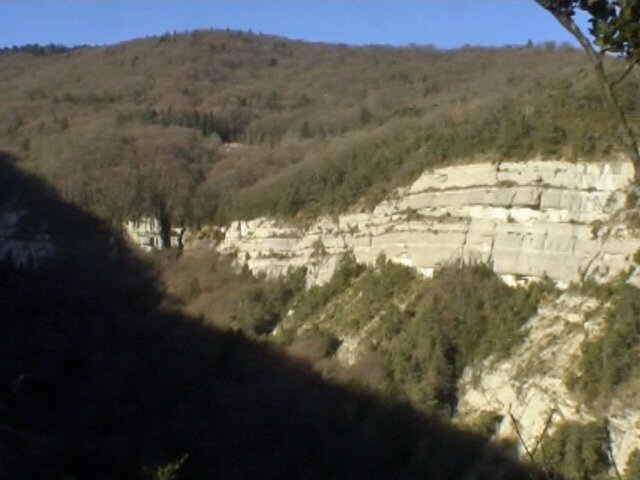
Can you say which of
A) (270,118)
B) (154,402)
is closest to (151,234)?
(154,402)

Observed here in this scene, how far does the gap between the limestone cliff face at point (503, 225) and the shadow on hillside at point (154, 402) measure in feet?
12.7

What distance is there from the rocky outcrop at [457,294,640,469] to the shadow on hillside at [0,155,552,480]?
94 centimetres

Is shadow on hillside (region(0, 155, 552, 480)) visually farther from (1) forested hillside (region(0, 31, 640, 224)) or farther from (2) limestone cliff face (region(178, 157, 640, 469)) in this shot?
(1) forested hillside (region(0, 31, 640, 224))

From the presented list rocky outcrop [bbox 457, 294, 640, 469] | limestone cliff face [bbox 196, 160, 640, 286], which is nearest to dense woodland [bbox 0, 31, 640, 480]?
rocky outcrop [bbox 457, 294, 640, 469]

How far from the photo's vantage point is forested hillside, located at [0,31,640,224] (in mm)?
28203

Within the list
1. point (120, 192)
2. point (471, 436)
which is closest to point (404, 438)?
point (471, 436)

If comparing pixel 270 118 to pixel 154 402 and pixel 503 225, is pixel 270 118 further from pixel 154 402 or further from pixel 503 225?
pixel 503 225

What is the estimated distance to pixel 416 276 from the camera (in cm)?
2728

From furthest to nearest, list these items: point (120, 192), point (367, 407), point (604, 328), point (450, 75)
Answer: point (450, 75) → point (120, 192) → point (367, 407) → point (604, 328)

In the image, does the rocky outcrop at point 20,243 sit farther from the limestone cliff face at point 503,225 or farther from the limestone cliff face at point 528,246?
the limestone cliff face at point 528,246

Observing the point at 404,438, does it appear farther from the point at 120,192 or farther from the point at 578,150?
the point at 120,192

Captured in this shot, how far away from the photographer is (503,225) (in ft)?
82.7

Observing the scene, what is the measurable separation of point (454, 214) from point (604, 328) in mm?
6234

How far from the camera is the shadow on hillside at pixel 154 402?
2131cm
